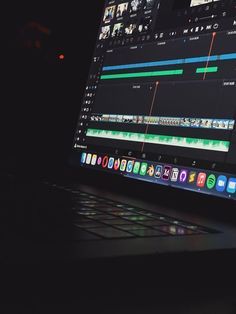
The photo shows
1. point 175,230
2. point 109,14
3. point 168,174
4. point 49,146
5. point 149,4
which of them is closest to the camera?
point 175,230

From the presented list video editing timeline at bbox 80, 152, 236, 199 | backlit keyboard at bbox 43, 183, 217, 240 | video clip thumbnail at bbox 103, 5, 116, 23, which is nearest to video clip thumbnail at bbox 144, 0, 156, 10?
video clip thumbnail at bbox 103, 5, 116, 23

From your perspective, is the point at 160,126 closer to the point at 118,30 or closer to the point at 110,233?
the point at 118,30

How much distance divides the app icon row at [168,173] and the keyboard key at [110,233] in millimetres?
312

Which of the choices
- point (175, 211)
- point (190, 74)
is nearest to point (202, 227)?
point (175, 211)

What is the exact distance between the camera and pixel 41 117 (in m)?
1.47

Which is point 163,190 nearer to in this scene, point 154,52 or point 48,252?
point 154,52

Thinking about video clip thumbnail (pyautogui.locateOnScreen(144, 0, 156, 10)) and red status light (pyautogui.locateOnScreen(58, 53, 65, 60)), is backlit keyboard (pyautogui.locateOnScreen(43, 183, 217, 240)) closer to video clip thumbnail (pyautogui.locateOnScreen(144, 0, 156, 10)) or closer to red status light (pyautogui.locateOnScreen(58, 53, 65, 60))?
video clip thumbnail (pyautogui.locateOnScreen(144, 0, 156, 10))

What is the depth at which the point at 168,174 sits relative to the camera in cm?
89

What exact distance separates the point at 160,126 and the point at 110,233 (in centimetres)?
48

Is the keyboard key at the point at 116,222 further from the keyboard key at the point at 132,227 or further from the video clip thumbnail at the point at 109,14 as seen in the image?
the video clip thumbnail at the point at 109,14

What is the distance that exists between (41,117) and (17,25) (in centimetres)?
41

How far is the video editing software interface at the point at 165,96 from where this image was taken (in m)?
0.83

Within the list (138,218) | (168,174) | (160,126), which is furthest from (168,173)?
(138,218)

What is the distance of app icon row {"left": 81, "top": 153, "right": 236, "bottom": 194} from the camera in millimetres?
786
